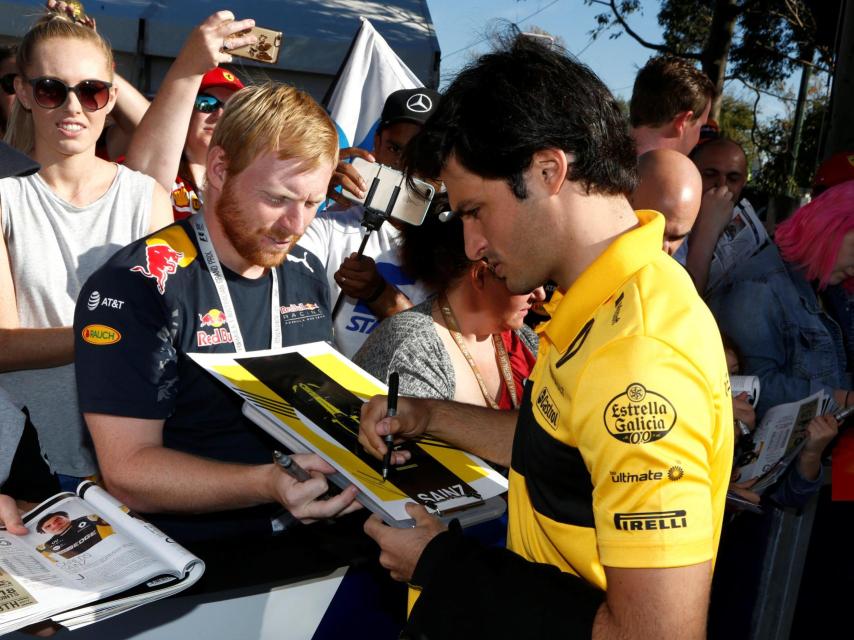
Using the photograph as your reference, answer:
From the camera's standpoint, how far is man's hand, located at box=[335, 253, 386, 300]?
314cm

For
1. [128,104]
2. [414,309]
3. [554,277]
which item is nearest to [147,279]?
[414,309]

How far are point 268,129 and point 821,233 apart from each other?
A: 2507mm

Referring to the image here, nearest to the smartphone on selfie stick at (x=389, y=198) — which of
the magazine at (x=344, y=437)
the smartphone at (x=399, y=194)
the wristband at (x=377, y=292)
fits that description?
the smartphone at (x=399, y=194)

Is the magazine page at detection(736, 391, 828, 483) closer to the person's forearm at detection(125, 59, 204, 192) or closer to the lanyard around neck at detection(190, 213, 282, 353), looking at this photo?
the lanyard around neck at detection(190, 213, 282, 353)

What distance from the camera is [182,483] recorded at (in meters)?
1.95

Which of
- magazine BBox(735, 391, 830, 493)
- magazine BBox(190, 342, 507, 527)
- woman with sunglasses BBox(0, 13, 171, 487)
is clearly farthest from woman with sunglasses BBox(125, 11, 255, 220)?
magazine BBox(735, 391, 830, 493)

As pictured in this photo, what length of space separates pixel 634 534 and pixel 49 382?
81.7 inches

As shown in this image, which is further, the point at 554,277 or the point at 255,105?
the point at 255,105

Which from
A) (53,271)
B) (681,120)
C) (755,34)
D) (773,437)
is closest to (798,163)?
(755,34)

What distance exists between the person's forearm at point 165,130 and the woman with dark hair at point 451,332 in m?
1.13

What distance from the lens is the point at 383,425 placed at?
6.30ft

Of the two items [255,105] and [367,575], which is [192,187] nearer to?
[255,105]

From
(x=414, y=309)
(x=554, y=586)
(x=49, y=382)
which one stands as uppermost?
(x=414, y=309)

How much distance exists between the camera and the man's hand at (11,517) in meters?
1.75
